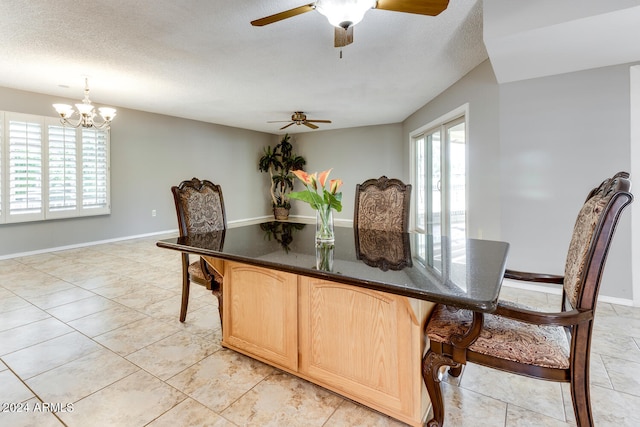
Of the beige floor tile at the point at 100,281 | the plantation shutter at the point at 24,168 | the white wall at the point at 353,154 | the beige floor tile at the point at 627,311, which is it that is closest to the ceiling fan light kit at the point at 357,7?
the beige floor tile at the point at 627,311

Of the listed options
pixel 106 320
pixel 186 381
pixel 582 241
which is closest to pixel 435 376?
pixel 582 241

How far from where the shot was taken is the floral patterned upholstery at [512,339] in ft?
3.87

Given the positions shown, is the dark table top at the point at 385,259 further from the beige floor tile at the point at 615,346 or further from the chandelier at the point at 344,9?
the chandelier at the point at 344,9

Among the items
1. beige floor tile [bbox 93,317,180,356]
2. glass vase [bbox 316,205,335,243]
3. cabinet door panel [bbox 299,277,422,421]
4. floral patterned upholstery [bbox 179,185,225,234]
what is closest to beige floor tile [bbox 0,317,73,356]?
beige floor tile [bbox 93,317,180,356]

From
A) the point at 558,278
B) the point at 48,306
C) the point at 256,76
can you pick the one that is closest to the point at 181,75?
the point at 256,76

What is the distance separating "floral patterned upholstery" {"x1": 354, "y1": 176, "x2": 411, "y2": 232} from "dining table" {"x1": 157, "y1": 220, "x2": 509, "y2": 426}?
0.47m

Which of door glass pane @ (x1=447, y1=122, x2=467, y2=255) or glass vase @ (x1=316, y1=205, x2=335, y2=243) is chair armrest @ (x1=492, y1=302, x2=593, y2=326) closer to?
glass vase @ (x1=316, y1=205, x2=335, y2=243)

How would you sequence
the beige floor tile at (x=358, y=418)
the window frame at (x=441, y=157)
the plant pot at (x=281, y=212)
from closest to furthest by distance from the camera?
the beige floor tile at (x=358, y=418) < the window frame at (x=441, y=157) < the plant pot at (x=281, y=212)

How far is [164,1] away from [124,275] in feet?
9.52

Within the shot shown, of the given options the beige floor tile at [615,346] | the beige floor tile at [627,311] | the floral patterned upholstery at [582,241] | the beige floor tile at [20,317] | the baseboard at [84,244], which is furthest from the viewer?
the baseboard at [84,244]

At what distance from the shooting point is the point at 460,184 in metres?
4.38

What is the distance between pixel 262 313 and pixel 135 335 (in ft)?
3.66

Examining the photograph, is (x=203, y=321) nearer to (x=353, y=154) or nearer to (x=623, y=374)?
(x=623, y=374)

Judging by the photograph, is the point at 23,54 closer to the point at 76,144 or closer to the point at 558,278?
the point at 76,144
